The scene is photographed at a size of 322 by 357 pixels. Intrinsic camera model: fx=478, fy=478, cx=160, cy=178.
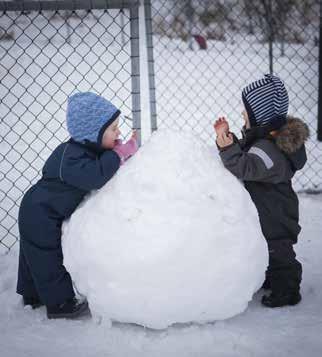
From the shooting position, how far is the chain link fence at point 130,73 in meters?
3.72

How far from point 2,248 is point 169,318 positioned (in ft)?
5.62

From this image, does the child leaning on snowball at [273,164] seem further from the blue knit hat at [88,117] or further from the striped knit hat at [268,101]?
the blue knit hat at [88,117]

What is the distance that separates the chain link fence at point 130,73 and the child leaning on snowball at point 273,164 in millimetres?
874

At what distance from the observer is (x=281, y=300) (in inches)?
96.0

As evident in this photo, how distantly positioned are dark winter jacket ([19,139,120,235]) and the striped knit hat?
75 centimetres

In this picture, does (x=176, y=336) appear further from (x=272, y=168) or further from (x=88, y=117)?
(x=88, y=117)

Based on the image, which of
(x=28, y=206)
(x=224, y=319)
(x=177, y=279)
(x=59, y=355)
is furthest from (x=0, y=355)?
(x=224, y=319)

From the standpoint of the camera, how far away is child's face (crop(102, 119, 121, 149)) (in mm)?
A: 2283

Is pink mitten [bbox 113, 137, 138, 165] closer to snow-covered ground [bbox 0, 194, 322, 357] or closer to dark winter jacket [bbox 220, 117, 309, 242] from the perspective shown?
dark winter jacket [bbox 220, 117, 309, 242]

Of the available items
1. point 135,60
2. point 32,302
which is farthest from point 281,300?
point 135,60

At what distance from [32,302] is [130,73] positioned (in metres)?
5.14

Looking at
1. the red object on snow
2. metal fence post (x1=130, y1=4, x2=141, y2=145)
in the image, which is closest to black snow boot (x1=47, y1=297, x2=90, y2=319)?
metal fence post (x1=130, y1=4, x2=141, y2=145)

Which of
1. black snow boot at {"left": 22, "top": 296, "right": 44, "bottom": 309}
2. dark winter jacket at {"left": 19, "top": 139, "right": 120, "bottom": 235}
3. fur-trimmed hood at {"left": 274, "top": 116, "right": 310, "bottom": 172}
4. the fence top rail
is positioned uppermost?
fur-trimmed hood at {"left": 274, "top": 116, "right": 310, "bottom": 172}

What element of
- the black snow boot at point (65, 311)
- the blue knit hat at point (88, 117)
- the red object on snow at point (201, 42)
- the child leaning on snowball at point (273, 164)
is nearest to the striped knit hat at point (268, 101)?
the child leaning on snowball at point (273, 164)
